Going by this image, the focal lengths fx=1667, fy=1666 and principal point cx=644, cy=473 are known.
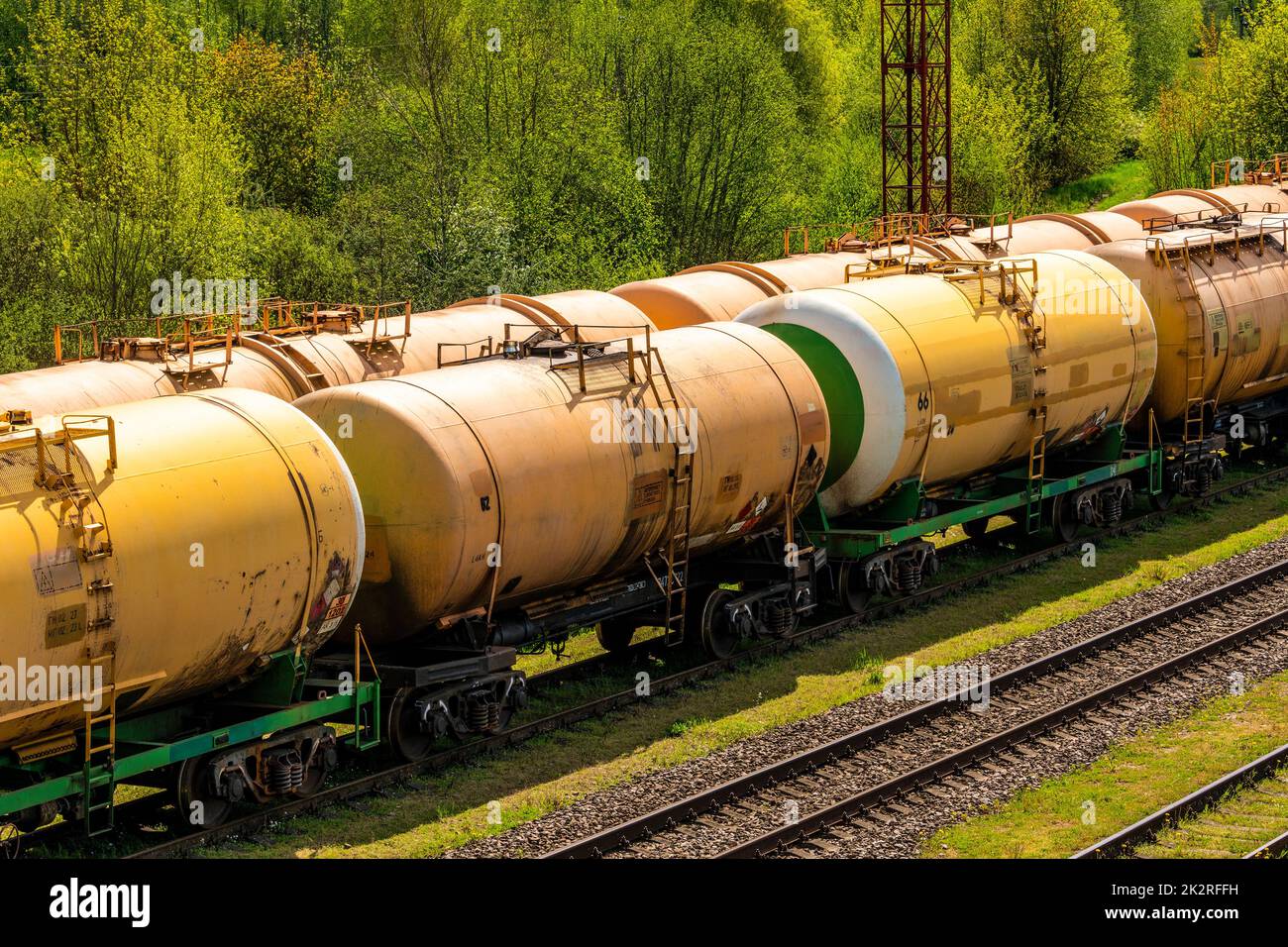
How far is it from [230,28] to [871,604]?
234 feet

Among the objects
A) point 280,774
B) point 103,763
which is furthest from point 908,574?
point 103,763

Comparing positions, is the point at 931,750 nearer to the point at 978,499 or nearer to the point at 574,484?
the point at 574,484

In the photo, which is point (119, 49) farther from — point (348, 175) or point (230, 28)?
point (230, 28)

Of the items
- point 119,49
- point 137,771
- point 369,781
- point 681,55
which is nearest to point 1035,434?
point 369,781

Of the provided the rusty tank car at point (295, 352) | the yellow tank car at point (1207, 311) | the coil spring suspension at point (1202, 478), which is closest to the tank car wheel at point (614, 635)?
the rusty tank car at point (295, 352)

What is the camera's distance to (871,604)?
26.0m

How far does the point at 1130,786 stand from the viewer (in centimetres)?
1830

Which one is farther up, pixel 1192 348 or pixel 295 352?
pixel 295 352

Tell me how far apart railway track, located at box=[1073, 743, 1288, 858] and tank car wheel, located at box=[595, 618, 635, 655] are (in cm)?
818

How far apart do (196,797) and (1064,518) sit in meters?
17.5

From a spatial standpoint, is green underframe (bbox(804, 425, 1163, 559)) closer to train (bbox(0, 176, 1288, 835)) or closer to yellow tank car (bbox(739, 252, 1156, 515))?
train (bbox(0, 176, 1288, 835))

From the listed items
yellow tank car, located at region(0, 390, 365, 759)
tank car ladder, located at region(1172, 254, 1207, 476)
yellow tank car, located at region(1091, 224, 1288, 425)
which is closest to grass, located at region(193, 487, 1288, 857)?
tank car ladder, located at region(1172, 254, 1207, 476)

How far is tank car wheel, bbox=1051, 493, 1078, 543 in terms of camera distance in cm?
2928
